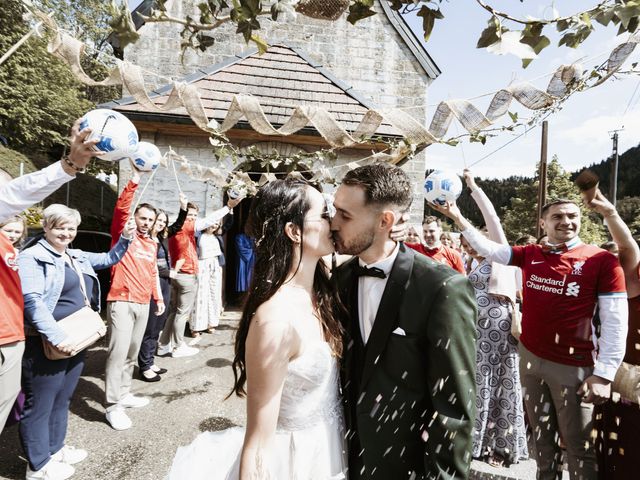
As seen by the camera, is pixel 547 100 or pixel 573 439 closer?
pixel 547 100

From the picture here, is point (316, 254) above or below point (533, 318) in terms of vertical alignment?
above

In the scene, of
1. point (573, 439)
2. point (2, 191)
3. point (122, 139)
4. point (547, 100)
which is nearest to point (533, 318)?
point (573, 439)

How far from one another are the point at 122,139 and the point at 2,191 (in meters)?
0.68

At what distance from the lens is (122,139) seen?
7.28 feet

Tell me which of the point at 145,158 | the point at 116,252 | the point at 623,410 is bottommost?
the point at 623,410

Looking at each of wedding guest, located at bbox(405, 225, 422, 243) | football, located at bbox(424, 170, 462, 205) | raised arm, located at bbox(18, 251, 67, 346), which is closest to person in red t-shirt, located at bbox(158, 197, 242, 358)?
wedding guest, located at bbox(405, 225, 422, 243)

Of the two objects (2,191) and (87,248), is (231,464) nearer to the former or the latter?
(2,191)

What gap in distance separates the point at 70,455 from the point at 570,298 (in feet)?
14.3

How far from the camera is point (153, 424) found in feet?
13.2

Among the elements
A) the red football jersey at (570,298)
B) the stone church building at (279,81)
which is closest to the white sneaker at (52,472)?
the red football jersey at (570,298)

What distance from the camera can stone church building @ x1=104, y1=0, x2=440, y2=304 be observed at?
7.98 m

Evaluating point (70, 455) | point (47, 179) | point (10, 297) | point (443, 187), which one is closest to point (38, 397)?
point (70, 455)

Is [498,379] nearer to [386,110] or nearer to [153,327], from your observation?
[386,110]

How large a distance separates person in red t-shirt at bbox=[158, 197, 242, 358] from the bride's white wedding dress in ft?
14.3
